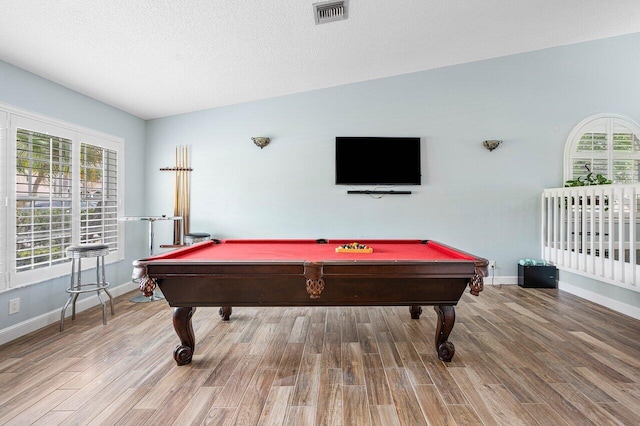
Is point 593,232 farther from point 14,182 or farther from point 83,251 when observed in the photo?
point 14,182

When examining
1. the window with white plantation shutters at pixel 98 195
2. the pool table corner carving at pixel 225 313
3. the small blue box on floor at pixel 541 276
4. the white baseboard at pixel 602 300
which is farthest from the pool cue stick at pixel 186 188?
the white baseboard at pixel 602 300

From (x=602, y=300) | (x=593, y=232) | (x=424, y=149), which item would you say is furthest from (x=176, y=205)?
(x=602, y=300)

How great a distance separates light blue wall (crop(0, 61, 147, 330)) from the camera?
8.88ft

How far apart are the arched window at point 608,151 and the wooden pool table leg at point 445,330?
3692mm

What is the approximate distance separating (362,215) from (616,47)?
437 cm

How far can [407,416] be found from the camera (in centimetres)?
169

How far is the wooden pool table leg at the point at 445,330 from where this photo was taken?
2.27 m

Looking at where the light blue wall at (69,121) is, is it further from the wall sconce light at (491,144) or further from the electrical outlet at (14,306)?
the wall sconce light at (491,144)

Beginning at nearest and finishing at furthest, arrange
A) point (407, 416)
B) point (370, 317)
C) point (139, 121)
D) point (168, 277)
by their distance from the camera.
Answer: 1. point (407, 416)
2. point (168, 277)
3. point (370, 317)
4. point (139, 121)

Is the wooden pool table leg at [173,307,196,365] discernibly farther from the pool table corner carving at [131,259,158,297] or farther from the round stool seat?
the round stool seat

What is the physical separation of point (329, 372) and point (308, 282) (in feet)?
2.16

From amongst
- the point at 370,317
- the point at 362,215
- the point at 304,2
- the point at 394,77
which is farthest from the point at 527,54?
the point at 370,317

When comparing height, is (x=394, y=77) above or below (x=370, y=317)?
above

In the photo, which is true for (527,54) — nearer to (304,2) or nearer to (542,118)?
(542,118)
